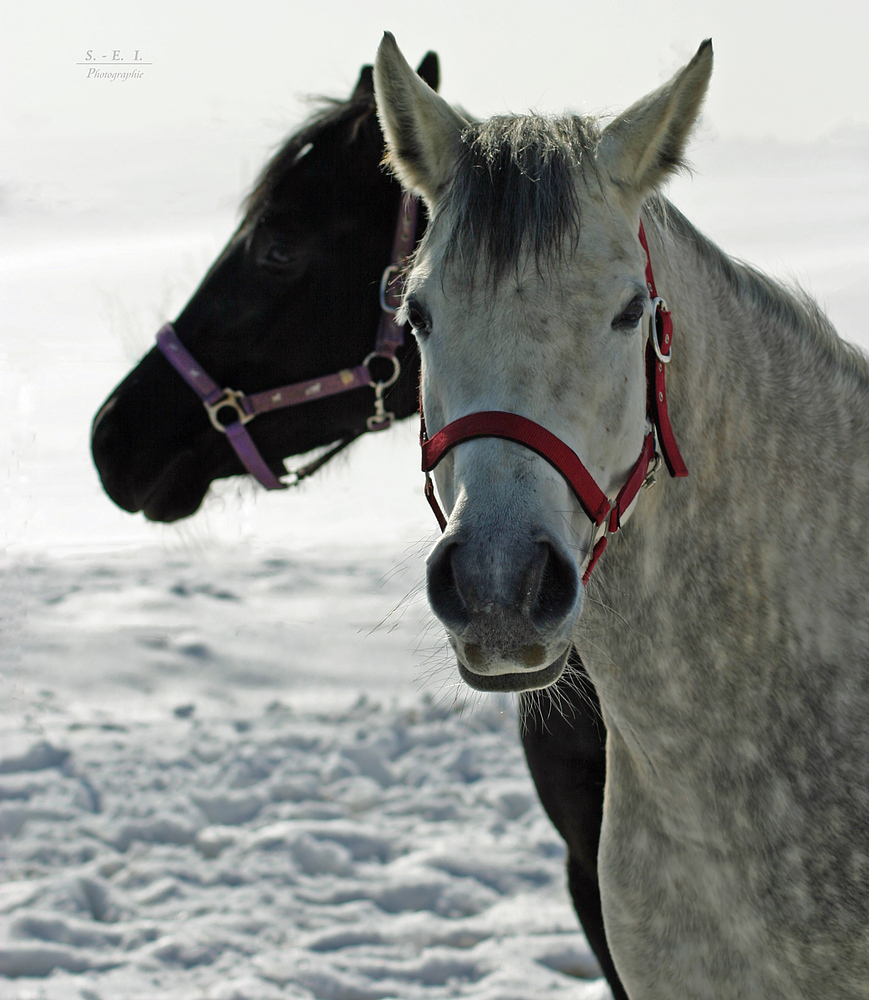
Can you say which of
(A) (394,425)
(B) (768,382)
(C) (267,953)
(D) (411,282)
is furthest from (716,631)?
(C) (267,953)

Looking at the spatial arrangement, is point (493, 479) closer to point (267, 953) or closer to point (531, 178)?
point (531, 178)

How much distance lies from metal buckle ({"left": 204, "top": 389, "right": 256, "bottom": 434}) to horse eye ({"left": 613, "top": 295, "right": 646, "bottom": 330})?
1808 mm

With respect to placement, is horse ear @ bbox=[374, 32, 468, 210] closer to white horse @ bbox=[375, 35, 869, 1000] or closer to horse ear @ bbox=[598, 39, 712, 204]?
white horse @ bbox=[375, 35, 869, 1000]

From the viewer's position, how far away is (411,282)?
171cm

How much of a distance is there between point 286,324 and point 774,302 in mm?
1652

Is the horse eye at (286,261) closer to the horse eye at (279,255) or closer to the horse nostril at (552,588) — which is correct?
the horse eye at (279,255)

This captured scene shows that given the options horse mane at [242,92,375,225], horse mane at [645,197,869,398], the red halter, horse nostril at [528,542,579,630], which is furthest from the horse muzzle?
horse mane at [242,92,375,225]

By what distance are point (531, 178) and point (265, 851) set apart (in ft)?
11.3

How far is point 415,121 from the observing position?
5.81 feet

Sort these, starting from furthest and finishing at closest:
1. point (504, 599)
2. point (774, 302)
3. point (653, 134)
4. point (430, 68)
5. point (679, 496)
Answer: point (430, 68) → point (774, 302) → point (679, 496) → point (653, 134) → point (504, 599)

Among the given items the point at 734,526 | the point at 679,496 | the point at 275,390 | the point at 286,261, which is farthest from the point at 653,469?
the point at 286,261

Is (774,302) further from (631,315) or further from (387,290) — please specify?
(387,290)

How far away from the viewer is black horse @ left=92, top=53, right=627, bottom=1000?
3.09 m

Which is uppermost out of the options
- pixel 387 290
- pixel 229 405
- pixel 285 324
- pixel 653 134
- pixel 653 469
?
pixel 653 134
